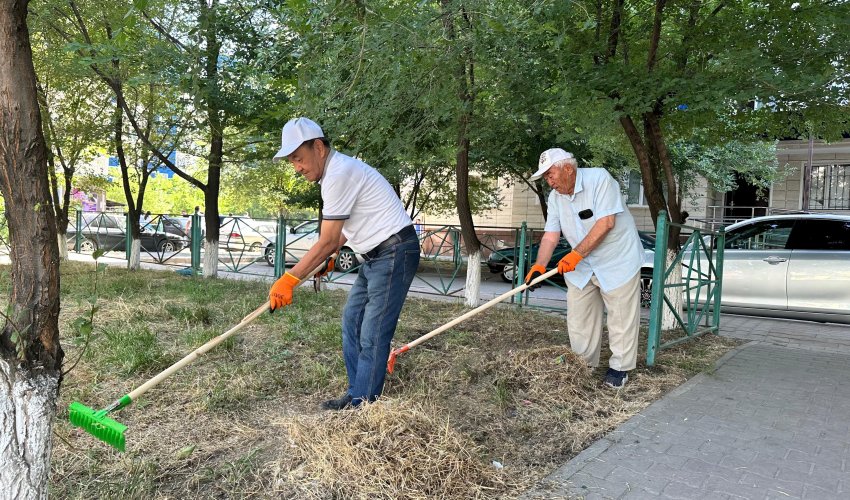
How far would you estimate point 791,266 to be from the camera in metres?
7.30

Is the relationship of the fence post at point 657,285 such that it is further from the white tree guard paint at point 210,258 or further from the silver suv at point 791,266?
the white tree guard paint at point 210,258

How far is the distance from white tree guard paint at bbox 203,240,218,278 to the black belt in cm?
752

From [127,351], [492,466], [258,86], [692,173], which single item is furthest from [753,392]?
[692,173]

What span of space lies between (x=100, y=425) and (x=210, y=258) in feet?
26.6

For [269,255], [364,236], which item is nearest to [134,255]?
[269,255]

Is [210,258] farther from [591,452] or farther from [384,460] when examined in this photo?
[591,452]

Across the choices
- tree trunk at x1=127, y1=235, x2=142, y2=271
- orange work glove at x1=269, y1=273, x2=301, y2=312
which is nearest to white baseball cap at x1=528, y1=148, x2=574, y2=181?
orange work glove at x1=269, y1=273, x2=301, y2=312

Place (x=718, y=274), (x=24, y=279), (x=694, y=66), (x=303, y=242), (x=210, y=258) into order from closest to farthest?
(x=24, y=279)
(x=694, y=66)
(x=718, y=274)
(x=210, y=258)
(x=303, y=242)

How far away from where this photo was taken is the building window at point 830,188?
16.4 meters

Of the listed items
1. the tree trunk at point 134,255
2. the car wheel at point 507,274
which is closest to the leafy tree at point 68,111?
the tree trunk at point 134,255

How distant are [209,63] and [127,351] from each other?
156 inches

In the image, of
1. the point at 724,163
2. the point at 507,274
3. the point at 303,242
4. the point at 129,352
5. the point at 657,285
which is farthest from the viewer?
the point at 724,163

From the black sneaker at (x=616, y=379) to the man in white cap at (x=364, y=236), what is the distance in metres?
1.78

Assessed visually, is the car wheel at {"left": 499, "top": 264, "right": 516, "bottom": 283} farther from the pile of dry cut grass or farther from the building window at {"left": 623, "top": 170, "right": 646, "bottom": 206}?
the pile of dry cut grass
